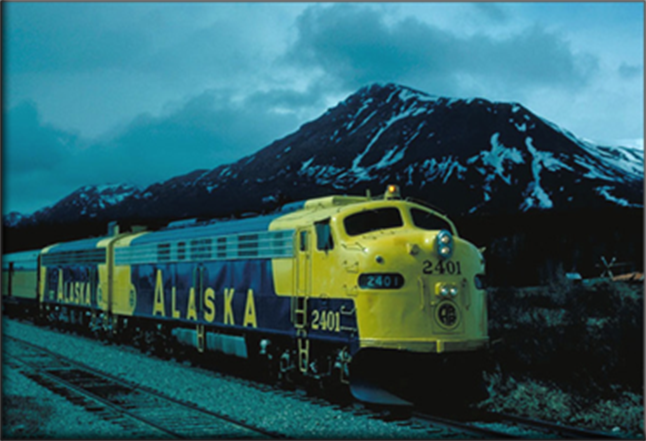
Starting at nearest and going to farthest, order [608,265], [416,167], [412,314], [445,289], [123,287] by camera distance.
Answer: [412,314] < [445,289] < [123,287] < [608,265] < [416,167]

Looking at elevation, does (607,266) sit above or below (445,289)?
above

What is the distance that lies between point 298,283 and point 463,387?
3.48m

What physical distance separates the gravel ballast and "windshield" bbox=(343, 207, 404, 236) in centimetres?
306

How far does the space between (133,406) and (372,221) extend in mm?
5353

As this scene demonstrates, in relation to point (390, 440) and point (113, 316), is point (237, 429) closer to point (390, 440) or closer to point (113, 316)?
point (390, 440)

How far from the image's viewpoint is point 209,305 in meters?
17.1

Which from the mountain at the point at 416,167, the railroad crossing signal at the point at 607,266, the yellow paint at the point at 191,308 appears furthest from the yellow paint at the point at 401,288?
the mountain at the point at 416,167

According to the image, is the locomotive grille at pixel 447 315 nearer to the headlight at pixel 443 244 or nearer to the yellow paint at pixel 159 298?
the headlight at pixel 443 244

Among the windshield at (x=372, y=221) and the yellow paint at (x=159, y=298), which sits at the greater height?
the windshield at (x=372, y=221)

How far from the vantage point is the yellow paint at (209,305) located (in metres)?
16.9

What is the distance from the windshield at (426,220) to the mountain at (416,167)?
52.1 m

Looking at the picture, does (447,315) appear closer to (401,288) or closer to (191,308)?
Result: (401,288)

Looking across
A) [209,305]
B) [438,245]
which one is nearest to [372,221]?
[438,245]

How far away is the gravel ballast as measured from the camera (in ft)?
35.7
